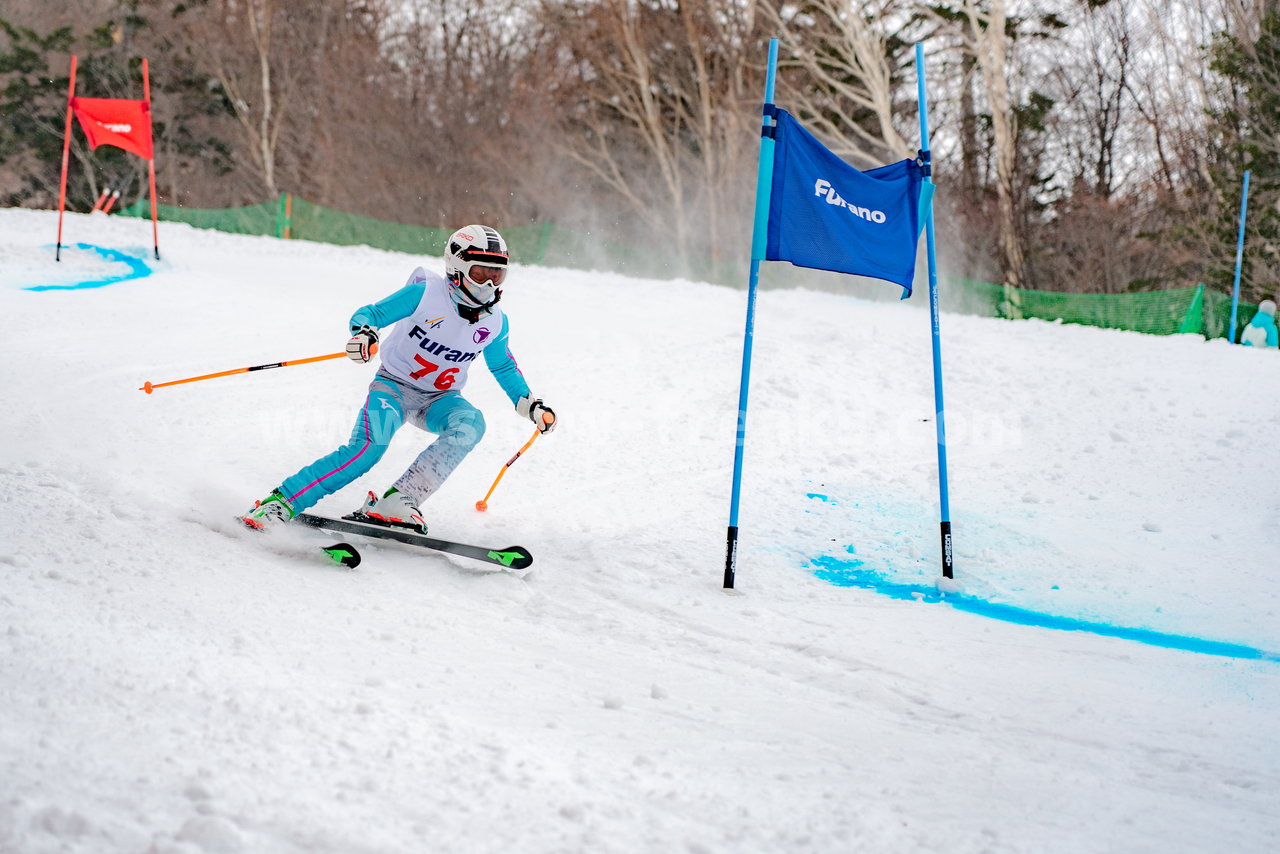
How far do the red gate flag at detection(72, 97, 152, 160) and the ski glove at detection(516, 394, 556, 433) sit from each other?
10.7 meters

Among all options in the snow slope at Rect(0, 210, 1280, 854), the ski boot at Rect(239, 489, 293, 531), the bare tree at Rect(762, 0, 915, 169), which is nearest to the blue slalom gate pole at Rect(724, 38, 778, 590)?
the snow slope at Rect(0, 210, 1280, 854)

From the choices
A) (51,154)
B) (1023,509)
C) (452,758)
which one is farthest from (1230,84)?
(51,154)

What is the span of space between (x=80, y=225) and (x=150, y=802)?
58.3 feet

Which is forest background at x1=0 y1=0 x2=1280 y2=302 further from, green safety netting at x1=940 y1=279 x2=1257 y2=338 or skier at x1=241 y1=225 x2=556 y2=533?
skier at x1=241 y1=225 x2=556 y2=533

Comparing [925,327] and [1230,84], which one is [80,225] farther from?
[1230,84]

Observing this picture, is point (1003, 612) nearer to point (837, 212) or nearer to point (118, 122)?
point (837, 212)

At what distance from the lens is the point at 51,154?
3525 centimetres

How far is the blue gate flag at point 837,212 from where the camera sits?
199 inches

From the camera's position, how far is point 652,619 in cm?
440

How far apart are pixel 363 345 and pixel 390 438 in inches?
21.1

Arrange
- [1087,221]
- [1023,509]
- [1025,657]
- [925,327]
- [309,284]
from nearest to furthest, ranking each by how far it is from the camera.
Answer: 1. [1025,657]
2. [1023,509]
3. [925,327]
4. [309,284]
5. [1087,221]

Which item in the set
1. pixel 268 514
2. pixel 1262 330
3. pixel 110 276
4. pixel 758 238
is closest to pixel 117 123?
pixel 110 276

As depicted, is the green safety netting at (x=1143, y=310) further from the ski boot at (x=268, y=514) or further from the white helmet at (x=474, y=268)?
the ski boot at (x=268, y=514)

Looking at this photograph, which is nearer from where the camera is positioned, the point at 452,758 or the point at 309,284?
the point at 452,758
